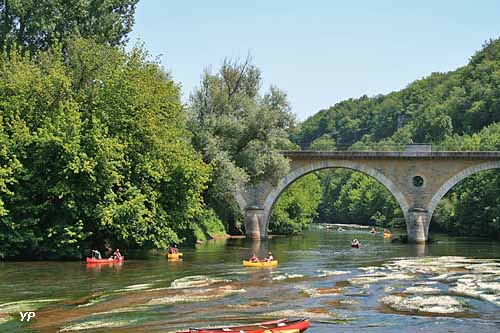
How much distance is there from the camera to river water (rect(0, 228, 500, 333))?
20.2m

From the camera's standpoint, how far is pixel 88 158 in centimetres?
3534

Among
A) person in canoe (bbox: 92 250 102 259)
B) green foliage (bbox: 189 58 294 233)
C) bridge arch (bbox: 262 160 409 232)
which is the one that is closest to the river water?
person in canoe (bbox: 92 250 102 259)

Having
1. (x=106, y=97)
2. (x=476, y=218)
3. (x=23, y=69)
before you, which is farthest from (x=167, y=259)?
(x=476, y=218)

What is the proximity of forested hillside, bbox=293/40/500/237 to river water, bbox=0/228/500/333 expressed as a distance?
69.7 feet

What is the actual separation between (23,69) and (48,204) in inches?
274

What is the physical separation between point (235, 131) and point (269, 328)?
30.9m

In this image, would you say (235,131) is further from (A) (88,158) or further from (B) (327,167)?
(A) (88,158)

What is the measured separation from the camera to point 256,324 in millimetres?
18609

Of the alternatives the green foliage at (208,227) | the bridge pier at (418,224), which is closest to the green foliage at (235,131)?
the green foliage at (208,227)

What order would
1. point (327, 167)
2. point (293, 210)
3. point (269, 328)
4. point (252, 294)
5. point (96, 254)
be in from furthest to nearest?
1. point (293, 210)
2. point (327, 167)
3. point (96, 254)
4. point (252, 294)
5. point (269, 328)

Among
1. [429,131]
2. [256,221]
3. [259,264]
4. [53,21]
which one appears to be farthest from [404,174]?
[429,131]

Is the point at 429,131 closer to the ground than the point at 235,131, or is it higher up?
higher up

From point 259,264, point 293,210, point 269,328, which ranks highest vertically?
point 293,210

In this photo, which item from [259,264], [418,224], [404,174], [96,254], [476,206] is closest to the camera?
[259,264]
